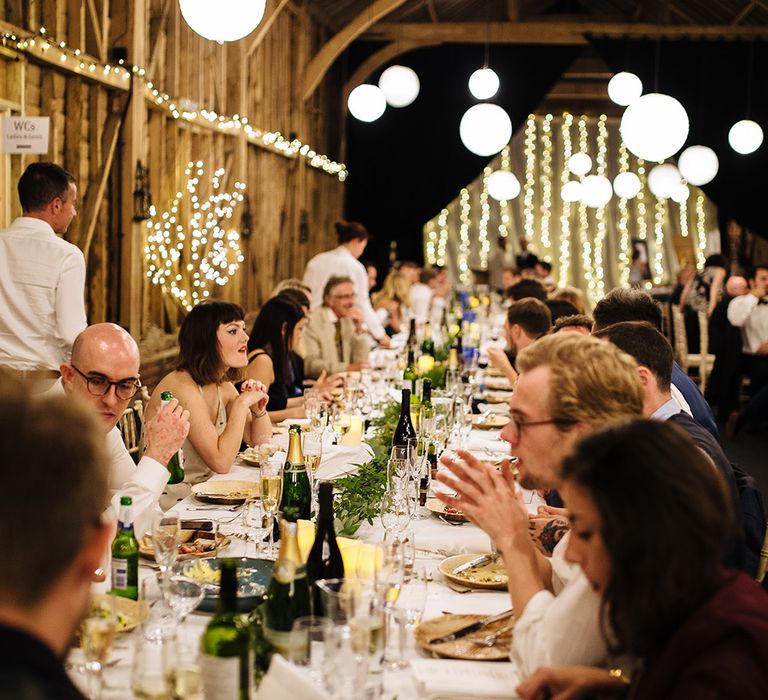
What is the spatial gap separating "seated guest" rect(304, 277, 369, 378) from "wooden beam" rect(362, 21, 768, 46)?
7.28 m

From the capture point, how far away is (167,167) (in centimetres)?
729

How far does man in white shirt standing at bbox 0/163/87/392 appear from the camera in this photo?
173 inches

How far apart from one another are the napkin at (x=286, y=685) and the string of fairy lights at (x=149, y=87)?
391cm

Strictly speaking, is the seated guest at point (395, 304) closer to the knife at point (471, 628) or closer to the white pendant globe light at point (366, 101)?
the white pendant globe light at point (366, 101)

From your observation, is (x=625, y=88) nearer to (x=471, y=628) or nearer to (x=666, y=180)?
(x=666, y=180)

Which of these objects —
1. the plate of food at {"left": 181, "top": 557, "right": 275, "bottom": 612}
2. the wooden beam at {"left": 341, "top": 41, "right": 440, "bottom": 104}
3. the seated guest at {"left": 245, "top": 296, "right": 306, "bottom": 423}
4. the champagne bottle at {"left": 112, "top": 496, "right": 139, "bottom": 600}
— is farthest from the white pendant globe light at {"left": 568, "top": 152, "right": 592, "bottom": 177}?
the champagne bottle at {"left": 112, "top": 496, "right": 139, "bottom": 600}

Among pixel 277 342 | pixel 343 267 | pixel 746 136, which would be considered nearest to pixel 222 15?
pixel 277 342

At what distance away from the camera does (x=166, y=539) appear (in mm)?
2043

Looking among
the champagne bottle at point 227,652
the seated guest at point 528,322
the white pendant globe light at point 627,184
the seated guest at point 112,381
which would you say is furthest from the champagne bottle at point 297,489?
the white pendant globe light at point 627,184

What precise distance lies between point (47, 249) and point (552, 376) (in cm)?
296

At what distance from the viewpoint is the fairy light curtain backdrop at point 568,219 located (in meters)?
18.0

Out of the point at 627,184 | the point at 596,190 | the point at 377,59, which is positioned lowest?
the point at 596,190

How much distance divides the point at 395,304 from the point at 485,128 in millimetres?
2151

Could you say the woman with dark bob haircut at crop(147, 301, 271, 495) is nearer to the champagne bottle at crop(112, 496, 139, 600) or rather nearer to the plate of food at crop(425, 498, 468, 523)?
the plate of food at crop(425, 498, 468, 523)
